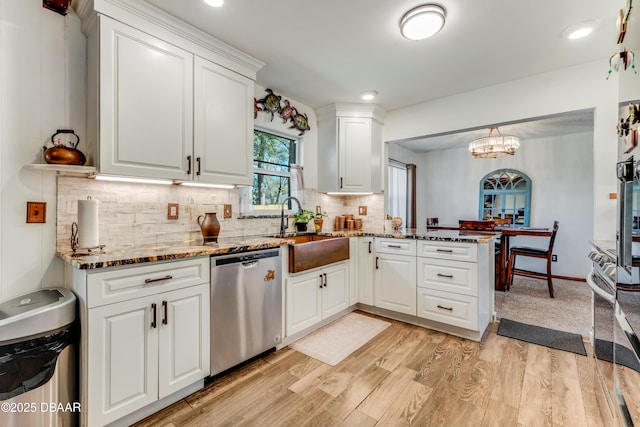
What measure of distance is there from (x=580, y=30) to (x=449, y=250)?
73.3 inches

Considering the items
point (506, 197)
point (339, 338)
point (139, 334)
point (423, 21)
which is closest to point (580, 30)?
point (423, 21)

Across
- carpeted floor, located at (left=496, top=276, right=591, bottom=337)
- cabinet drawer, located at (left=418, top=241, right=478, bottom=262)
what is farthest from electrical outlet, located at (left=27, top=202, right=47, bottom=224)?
carpeted floor, located at (left=496, top=276, right=591, bottom=337)

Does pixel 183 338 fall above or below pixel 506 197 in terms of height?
below

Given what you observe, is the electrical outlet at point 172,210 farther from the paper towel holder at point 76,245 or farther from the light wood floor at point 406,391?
the light wood floor at point 406,391

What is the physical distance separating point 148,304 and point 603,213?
3424 mm

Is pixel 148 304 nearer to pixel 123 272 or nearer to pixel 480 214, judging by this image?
pixel 123 272

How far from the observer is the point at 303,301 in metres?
2.49

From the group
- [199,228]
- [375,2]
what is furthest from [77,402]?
[375,2]

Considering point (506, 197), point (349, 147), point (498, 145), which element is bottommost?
point (506, 197)

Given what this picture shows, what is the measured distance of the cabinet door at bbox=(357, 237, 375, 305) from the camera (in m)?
3.10

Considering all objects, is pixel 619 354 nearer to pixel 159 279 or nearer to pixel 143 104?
pixel 159 279

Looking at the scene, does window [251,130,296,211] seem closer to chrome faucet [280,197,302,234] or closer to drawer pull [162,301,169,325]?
chrome faucet [280,197,302,234]

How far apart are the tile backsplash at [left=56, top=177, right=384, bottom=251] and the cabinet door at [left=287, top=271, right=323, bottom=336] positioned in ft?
2.38

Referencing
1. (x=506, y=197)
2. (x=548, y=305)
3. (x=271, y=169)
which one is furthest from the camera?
(x=506, y=197)
